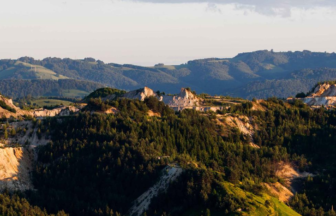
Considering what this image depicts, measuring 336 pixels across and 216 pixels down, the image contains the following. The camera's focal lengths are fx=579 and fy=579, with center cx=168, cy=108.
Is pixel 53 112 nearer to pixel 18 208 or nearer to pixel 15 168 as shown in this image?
pixel 15 168

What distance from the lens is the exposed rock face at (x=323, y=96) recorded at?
153 metres

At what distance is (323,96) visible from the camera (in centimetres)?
15912

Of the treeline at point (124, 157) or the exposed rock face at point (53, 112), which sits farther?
the exposed rock face at point (53, 112)

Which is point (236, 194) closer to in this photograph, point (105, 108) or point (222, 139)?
point (222, 139)

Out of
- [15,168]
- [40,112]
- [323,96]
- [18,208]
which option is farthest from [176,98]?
[18,208]

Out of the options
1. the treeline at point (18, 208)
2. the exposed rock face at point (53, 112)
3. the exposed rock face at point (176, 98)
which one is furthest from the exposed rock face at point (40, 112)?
the treeline at point (18, 208)

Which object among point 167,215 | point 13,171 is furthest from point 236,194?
point 13,171

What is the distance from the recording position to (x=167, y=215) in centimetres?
7338

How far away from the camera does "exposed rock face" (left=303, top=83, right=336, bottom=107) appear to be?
503ft

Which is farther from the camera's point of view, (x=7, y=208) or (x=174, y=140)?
(x=174, y=140)

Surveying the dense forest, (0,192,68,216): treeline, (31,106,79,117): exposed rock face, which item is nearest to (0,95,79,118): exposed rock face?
(31,106,79,117): exposed rock face

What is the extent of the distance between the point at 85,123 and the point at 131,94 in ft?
178

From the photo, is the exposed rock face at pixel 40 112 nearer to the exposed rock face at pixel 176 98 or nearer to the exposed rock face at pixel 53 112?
the exposed rock face at pixel 53 112

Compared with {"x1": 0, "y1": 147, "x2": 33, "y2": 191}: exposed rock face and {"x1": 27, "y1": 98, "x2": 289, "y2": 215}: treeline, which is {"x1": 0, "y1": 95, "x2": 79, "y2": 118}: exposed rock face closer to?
{"x1": 27, "y1": 98, "x2": 289, "y2": 215}: treeline
